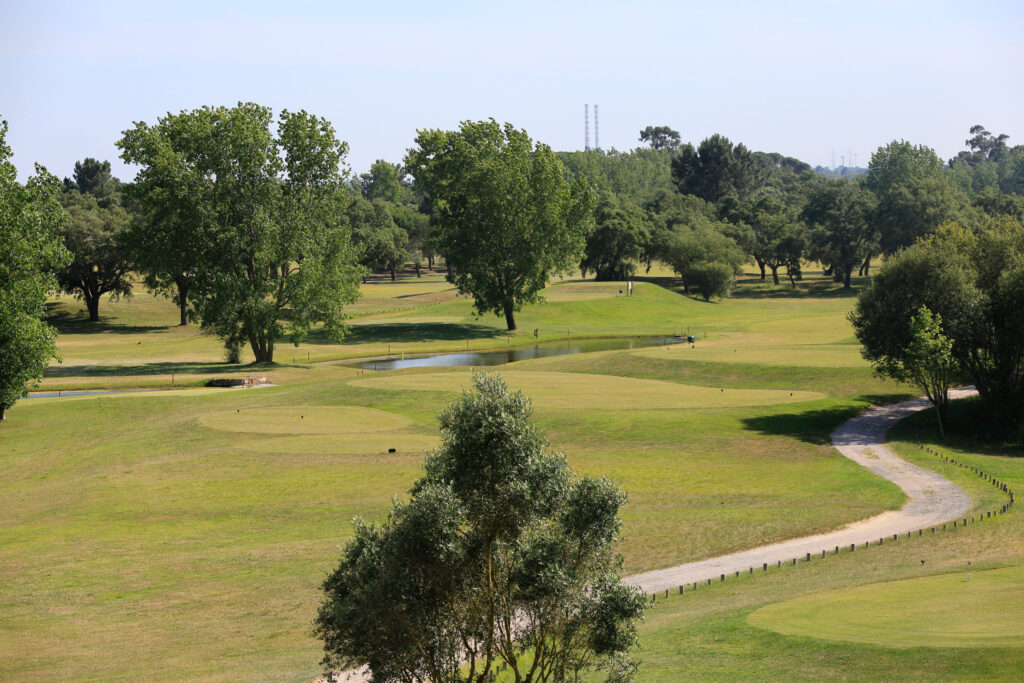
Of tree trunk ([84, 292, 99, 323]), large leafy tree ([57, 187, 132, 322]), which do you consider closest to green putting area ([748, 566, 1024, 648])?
large leafy tree ([57, 187, 132, 322])

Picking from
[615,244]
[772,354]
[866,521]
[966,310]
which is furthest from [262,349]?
[615,244]

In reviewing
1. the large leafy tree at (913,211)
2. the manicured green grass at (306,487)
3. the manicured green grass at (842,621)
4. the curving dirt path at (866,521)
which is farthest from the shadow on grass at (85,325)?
the large leafy tree at (913,211)

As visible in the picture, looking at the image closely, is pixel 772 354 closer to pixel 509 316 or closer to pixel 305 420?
pixel 509 316

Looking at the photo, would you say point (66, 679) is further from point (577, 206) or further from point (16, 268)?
point (577, 206)

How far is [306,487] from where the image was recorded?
49.4 m

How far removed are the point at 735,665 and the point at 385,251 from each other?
15799 centimetres

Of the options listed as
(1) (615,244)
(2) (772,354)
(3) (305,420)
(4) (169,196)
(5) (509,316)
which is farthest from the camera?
(1) (615,244)

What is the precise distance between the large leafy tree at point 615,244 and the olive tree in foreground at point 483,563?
151 metres

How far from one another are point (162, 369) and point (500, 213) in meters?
49.2

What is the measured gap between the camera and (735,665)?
25.6 meters

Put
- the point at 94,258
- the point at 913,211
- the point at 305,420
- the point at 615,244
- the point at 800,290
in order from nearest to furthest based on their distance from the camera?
1. the point at 305,420
2. the point at 94,258
3. the point at 913,211
4. the point at 615,244
5. the point at 800,290

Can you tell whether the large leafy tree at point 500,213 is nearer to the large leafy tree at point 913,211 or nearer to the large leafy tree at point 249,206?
the large leafy tree at point 249,206

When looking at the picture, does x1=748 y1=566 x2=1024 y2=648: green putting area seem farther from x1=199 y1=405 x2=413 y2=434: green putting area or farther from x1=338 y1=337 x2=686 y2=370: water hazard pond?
x1=338 y1=337 x2=686 y2=370: water hazard pond

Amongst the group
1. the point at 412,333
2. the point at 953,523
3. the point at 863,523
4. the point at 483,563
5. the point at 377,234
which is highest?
the point at 377,234
